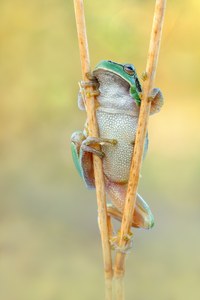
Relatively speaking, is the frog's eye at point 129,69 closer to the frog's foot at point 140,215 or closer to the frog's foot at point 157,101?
the frog's foot at point 157,101

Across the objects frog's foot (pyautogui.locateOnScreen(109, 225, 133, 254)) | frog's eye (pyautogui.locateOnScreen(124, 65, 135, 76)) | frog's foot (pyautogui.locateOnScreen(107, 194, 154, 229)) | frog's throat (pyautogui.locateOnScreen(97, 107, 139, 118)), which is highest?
frog's eye (pyautogui.locateOnScreen(124, 65, 135, 76))

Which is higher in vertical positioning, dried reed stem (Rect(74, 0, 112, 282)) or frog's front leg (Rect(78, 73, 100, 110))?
frog's front leg (Rect(78, 73, 100, 110))

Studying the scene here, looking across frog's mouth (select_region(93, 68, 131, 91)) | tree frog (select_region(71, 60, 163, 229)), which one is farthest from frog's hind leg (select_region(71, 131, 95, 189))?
frog's mouth (select_region(93, 68, 131, 91))

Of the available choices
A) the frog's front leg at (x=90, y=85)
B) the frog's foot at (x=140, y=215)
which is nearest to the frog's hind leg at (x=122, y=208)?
the frog's foot at (x=140, y=215)

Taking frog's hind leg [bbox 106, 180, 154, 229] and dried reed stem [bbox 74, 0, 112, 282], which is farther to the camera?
frog's hind leg [bbox 106, 180, 154, 229]

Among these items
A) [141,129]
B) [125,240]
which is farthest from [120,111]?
[125,240]

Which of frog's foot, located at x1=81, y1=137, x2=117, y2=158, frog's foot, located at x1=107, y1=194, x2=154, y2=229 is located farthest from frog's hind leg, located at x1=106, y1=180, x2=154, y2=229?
frog's foot, located at x1=81, y1=137, x2=117, y2=158

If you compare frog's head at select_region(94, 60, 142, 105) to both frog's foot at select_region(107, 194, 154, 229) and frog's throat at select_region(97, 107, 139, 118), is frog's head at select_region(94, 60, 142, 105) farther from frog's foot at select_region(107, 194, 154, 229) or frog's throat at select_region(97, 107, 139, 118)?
frog's foot at select_region(107, 194, 154, 229)
